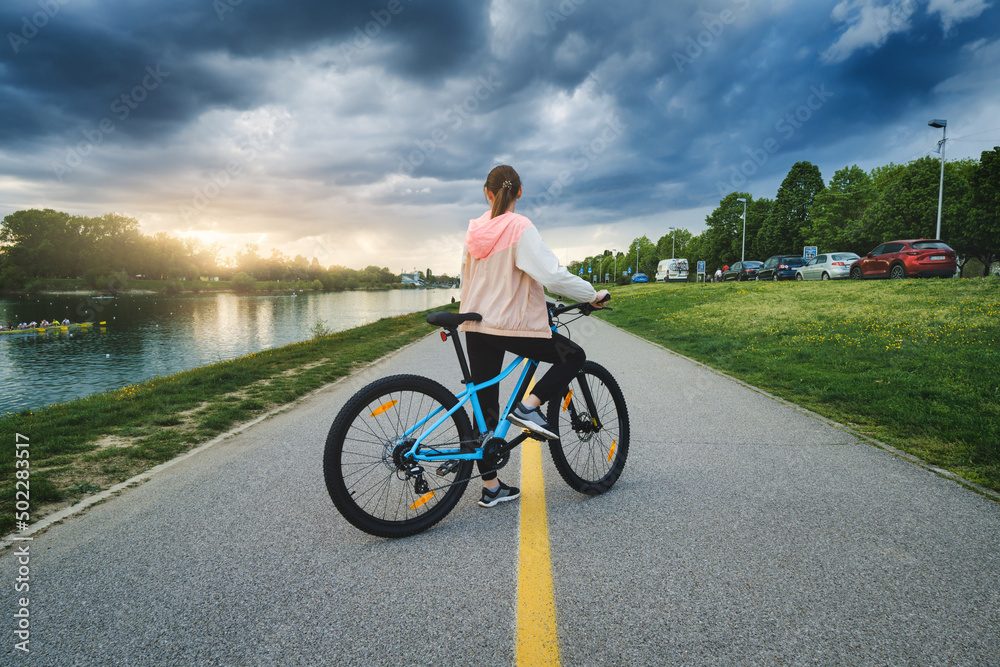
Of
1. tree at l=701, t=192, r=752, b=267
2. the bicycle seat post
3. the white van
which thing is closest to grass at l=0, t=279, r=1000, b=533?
the bicycle seat post

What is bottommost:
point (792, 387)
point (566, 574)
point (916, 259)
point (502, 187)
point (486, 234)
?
point (566, 574)

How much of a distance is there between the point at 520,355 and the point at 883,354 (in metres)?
8.86

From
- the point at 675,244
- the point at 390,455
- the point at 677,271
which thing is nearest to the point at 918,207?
the point at 677,271

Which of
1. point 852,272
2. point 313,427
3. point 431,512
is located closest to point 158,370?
point 313,427

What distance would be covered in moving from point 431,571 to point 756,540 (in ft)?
6.18

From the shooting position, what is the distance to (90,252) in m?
94.0

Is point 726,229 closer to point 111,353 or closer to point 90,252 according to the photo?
point 111,353

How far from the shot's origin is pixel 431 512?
312 cm

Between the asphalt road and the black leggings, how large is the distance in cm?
79

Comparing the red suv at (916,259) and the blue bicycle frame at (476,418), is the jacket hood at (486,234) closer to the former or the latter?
the blue bicycle frame at (476,418)

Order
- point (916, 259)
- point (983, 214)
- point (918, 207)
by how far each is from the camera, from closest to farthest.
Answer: point (916, 259) → point (983, 214) → point (918, 207)

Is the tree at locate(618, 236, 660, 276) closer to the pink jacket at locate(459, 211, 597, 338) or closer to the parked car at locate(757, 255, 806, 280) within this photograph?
the parked car at locate(757, 255, 806, 280)

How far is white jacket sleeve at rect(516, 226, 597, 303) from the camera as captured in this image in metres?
2.96

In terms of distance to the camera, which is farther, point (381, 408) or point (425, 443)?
point (425, 443)
